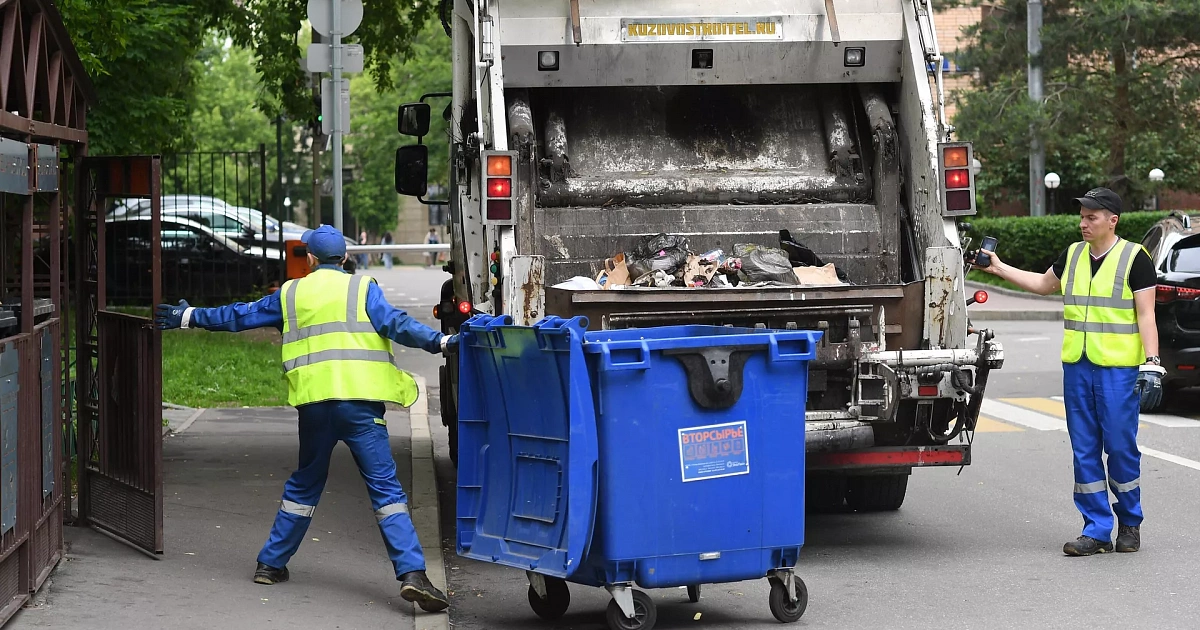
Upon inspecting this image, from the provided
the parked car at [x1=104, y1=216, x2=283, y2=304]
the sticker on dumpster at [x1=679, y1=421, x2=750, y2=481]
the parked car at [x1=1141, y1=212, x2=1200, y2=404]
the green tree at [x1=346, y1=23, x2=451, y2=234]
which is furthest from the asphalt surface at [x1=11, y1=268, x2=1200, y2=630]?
the green tree at [x1=346, y1=23, x2=451, y2=234]

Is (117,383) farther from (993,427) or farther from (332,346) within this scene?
(993,427)

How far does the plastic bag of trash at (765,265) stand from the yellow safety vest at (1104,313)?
1.36 meters

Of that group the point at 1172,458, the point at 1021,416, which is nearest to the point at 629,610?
the point at 1172,458

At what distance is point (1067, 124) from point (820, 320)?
83.3 feet

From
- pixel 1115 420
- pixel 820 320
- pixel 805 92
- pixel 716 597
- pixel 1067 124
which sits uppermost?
pixel 1067 124

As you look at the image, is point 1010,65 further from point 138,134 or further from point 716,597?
point 716,597

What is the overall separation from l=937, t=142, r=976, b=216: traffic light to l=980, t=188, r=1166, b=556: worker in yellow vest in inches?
10.7


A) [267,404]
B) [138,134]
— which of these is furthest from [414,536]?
[138,134]

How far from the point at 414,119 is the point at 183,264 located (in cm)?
1201

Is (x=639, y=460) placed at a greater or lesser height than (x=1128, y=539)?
greater

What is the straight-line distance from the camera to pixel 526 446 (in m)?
6.10

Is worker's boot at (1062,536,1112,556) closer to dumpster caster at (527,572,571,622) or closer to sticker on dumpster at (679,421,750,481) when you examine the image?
sticker on dumpster at (679,421,750,481)

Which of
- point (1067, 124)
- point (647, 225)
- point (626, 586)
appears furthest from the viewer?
point (1067, 124)

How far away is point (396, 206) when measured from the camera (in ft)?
186
